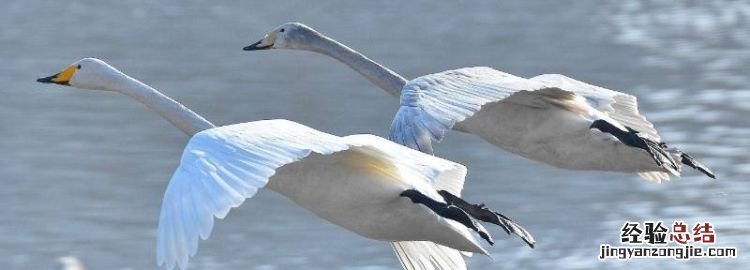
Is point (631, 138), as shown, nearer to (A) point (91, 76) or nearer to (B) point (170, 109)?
(B) point (170, 109)

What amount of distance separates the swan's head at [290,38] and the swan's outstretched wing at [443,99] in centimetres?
217

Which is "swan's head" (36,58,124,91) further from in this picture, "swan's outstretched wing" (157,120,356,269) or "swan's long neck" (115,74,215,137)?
"swan's outstretched wing" (157,120,356,269)

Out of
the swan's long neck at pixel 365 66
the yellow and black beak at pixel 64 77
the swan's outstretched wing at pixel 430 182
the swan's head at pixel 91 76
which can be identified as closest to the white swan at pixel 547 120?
the swan's outstretched wing at pixel 430 182

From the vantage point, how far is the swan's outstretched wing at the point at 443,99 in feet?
28.6

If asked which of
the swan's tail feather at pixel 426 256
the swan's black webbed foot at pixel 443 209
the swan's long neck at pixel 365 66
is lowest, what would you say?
the swan's tail feather at pixel 426 256

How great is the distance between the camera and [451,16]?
20.1 m

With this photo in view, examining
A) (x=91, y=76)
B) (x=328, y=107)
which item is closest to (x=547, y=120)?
(x=91, y=76)

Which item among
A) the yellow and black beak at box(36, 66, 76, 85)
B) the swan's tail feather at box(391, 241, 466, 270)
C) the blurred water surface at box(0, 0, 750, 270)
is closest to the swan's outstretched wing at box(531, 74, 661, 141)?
the swan's tail feather at box(391, 241, 466, 270)

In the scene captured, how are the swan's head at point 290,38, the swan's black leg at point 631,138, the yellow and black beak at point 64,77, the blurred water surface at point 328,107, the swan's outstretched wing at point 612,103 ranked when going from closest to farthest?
the swan's black leg at point 631,138, the swan's outstretched wing at point 612,103, the yellow and black beak at point 64,77, the swan's head at point 290,38, the blurred water surface at point 328,107

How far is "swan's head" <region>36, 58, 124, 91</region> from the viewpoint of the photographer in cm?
980

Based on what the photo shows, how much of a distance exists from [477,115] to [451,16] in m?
10.5

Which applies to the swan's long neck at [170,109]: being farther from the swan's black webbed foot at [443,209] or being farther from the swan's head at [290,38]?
the swan's head at [290,38]

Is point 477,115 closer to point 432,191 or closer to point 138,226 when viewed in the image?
point 432,191

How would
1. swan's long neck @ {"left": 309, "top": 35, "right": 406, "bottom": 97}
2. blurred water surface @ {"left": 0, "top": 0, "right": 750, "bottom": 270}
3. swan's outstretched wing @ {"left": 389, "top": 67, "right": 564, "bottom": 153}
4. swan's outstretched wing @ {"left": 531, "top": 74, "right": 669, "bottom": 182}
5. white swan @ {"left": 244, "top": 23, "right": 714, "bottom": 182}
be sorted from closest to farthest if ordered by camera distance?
1. swan's outstretched wing @ {"left": 389, "top": 67, "right": 564, "bottom": 153}
2. white swan @ {"left": 244, "top": 23, "right": 714, "bottom": 182}
3. swan's outstretched wing @ {"left": 531, "top": 74, "right": 669, "bottom": 182}
4. swan's long neck @ {"left": 309, "top": 35, "right": 406, "bottom": 97}
5. blurred water surface @ {"left": 0, "top": 0, "right": 750, "bottom": 270}
